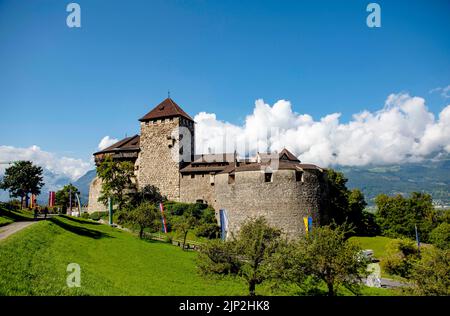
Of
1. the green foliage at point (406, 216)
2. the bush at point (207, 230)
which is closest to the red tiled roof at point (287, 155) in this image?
the bush at point (207, 230)

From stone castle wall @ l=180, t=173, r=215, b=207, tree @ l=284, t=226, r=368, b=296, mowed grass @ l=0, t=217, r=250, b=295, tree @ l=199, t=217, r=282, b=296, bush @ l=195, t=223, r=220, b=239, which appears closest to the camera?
mowed grass @ l=0, t=217, r=250, b=295

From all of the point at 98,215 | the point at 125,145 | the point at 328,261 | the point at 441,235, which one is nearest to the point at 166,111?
the point at 125,145

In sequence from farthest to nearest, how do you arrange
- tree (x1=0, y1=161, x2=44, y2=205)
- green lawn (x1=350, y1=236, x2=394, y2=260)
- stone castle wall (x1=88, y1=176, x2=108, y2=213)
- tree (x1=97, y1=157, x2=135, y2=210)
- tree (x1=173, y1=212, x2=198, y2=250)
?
1. tree (x1=0, y1=161, x2=44, y2=205)
2. stone castle wall (x1=88, y1=176, x2=108, y2=213)
3. tree (x1=97, y1=157, x2=135, y2=210)
4. green lawn (x1=350, y1=236, x2=394, y2=260)
5. tree (x1=173, y1=212, x2=198, y2=250)

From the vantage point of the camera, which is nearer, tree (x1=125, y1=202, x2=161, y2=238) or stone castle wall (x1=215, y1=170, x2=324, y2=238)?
stone castle wall (x1=215, y1=170, x2=324, y2=238)

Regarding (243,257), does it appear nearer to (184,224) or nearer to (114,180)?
(184,224)

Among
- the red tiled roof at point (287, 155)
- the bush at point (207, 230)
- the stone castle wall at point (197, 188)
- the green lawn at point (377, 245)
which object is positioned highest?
the red tiled roof at point (287, 155)

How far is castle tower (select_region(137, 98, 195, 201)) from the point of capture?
158 feet

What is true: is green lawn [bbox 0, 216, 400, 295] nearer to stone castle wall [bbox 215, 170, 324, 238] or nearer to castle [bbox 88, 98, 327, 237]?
stone castle wall [bbox 215, 170, 324, 238]

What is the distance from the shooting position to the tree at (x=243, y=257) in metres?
17.5

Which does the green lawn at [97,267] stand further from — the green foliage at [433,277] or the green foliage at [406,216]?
the green foliage at [406,216]

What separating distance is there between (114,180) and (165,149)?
8.95 meters

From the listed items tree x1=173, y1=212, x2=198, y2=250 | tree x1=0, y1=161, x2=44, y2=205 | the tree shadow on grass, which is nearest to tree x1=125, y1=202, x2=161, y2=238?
tree x1=173, y1=212, x2=198, y2=250

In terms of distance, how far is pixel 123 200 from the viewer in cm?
4547

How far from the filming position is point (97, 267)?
61.6ft
